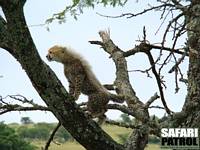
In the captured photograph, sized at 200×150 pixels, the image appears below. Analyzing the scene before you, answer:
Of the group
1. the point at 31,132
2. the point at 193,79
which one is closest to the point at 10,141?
the point at 31,132

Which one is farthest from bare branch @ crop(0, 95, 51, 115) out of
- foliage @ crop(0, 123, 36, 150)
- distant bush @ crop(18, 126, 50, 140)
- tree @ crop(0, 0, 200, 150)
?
distant bush @ crop(18, 126, 50, 140)

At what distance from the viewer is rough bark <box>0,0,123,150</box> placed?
448cm

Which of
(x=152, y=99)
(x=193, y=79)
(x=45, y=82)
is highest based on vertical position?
→ (x=45, y=82)

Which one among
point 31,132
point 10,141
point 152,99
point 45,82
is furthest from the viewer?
point 31,132

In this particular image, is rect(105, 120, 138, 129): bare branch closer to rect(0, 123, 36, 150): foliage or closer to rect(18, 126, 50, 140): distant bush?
rect(0, 123, 36, 150): foliage

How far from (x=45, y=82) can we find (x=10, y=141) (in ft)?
176

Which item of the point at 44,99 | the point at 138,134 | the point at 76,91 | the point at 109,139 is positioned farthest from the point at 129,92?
the point at 44,99

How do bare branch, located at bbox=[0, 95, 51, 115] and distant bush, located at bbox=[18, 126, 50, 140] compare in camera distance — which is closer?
bare branch, located at bbox=[0, 95, 51, 115]

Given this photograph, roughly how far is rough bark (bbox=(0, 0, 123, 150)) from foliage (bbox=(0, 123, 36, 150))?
165ft

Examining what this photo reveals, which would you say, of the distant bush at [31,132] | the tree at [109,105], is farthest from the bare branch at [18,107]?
the distant bush at [31,132]

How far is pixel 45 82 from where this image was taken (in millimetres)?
4879

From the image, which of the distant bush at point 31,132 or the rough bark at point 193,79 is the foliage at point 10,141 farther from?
the rough bark at point 193,79

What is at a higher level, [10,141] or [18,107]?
[18,107]

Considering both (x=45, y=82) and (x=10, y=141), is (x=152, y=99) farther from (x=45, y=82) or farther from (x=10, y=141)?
(x=10, y=141)
